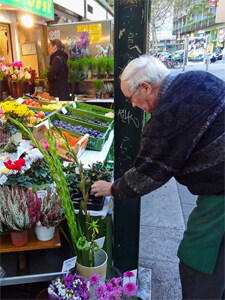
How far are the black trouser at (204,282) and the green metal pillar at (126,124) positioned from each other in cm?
60

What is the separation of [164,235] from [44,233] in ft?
5.84

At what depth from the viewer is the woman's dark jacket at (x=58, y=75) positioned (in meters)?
5.15

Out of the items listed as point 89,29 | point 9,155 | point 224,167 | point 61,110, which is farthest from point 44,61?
point 224,167

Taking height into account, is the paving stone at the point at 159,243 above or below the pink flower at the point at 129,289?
below

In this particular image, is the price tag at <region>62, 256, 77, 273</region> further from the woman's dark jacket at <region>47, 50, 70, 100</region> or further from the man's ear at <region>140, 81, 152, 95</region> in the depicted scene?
the woman's dark jacket at <region>47, 50, 70, 100</region>

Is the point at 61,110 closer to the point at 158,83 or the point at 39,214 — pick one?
the point at 39,214

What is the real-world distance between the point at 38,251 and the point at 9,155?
1.02 metres

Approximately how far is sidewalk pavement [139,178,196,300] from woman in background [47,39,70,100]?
2826 mm

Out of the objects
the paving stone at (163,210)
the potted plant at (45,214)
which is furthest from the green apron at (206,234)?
the paving stone at (163,210)

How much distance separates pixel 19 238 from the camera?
1.52 m

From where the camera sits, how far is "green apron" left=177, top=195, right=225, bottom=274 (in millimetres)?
1260

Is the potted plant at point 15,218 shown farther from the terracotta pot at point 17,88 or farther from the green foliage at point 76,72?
the green foliage at point 76,72

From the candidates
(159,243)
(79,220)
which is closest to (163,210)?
(159,243)

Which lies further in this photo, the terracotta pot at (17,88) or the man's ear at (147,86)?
the terracotta pot at (17,88)
